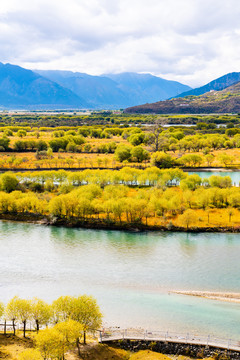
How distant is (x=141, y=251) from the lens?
151 feet

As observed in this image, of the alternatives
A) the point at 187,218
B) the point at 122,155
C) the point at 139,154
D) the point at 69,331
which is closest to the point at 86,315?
the point at 69,331

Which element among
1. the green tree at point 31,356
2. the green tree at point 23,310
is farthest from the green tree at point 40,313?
the green tree at point 31,356

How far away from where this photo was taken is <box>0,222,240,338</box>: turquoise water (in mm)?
31328

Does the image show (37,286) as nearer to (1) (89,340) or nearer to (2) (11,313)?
(2) (11,313)

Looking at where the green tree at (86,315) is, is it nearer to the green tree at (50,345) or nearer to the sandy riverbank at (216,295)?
the green tree at (50,345)

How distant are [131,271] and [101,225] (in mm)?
15277

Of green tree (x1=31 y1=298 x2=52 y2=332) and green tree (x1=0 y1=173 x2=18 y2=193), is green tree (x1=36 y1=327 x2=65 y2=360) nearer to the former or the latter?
green tree (x1=31 y1=298 x2=52 y2=332)

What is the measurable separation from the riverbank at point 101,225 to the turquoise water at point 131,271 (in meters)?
1.21

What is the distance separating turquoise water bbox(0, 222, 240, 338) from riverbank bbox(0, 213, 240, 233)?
1205mm

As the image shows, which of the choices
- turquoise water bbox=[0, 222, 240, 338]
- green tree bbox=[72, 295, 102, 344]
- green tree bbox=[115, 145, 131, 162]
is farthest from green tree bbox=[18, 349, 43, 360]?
green tree bbox=[115, 145, 131, 162]

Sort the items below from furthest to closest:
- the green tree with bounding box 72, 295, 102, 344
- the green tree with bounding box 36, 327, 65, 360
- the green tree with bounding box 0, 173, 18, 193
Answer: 1. the green tree with bounding box 0, 173, 18, 193
2. the green tree with bounding box 72, 295, 102, 344
3. the green tree with bounding box 36, 327, 65, 360

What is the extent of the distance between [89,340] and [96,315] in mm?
2349

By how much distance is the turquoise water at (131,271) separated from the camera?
31328mm

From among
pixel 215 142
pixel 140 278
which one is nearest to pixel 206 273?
pixel 140 278
